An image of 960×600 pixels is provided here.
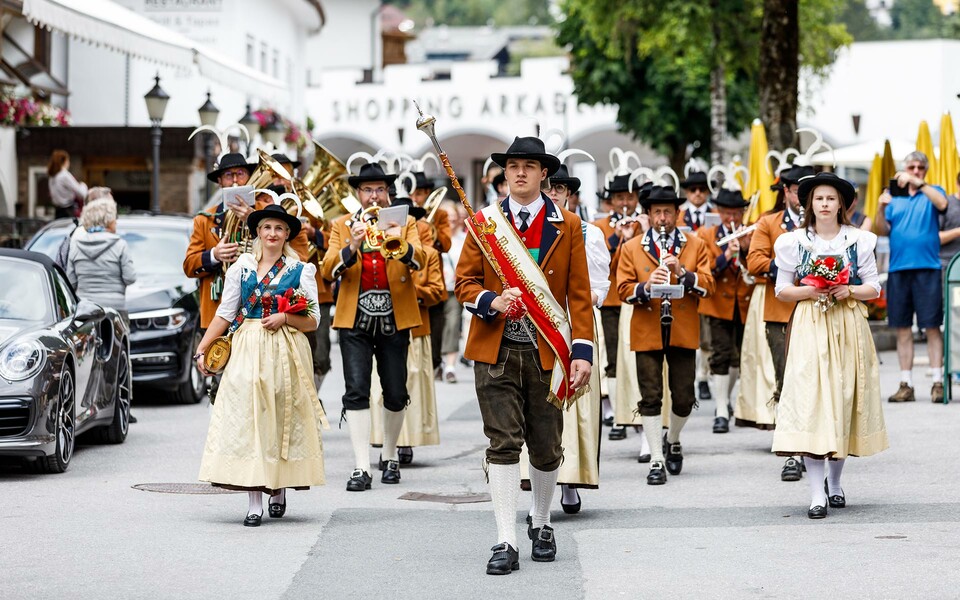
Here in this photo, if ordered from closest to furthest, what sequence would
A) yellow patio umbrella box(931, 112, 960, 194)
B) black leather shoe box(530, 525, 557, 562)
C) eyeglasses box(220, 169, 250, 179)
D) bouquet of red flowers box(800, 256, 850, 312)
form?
black leather shoe box(530, 525, 557, 562) < bouquet of red flowers box(800, 256, 850, 312) < eyeglasses box(220, 169, 250, 179) < yellow patio umbrella box(931, 112, 960, 194)

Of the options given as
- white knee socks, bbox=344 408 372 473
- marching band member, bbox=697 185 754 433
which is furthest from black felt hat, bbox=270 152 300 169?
marching band member, bbox=697 185 754 433

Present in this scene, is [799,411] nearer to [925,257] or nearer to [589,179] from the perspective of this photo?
[925,257]

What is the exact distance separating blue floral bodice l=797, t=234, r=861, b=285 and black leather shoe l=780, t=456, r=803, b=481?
1.74 m

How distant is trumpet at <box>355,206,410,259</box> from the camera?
10.4 metres

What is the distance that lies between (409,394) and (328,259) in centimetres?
140

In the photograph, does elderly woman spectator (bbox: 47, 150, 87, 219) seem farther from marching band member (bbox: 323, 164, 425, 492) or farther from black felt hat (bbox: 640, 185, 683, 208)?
black felt hat (bbox: 640, 185, 683, 208)

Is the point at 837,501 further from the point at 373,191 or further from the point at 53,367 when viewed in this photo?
the point at 53,367

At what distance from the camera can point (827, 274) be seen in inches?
363

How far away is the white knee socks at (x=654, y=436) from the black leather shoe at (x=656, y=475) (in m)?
0.05

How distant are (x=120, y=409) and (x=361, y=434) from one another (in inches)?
119

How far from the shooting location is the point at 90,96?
34156 millimetres

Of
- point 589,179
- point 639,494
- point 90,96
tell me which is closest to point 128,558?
point 639,494

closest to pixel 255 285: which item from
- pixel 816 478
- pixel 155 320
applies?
pixel 816 478

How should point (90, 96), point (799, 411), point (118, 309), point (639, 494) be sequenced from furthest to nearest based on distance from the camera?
point (90, 96), point (118, 309), point (639, 494), point (799, 411)
